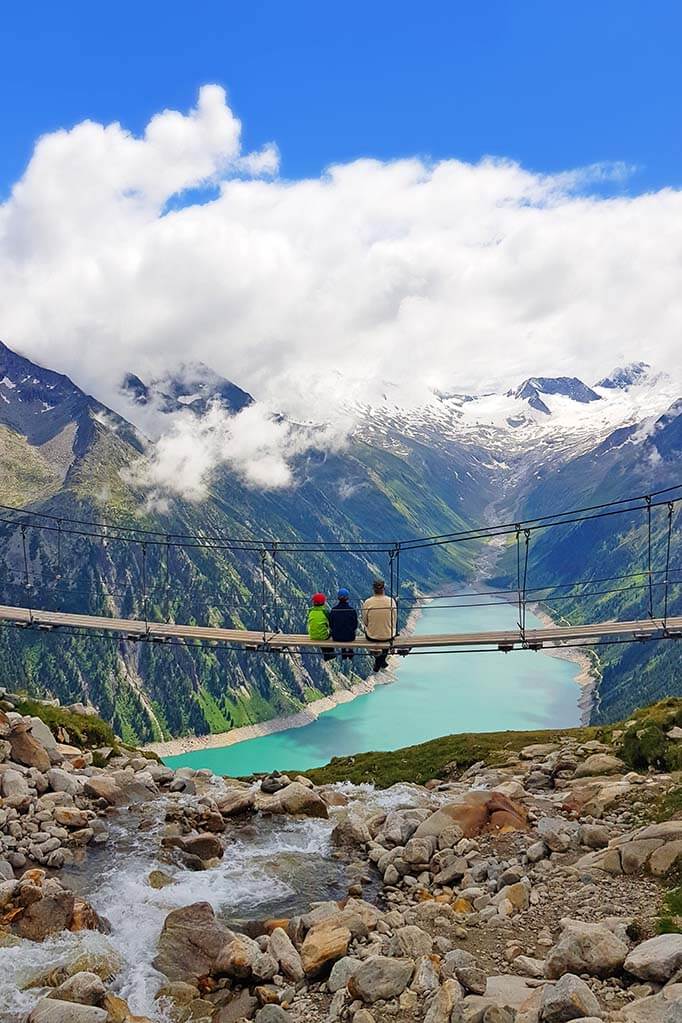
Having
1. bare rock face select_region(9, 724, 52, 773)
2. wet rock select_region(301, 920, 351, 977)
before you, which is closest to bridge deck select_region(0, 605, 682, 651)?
bare rock face select_region(9, 724, 52, 773)

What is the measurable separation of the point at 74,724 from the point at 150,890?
A: 1329 centimetres

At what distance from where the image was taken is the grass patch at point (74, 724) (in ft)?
84.5

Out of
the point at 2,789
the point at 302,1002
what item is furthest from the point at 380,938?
the point at 2,789

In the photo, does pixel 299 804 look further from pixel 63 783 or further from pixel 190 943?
pixel 190 943

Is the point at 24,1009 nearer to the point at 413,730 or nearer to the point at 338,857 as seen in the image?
the point at 338,857

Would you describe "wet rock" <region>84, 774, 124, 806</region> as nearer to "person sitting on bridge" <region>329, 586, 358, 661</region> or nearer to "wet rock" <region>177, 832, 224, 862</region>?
"wet rock" <region>177, 832, 224, 862</region>

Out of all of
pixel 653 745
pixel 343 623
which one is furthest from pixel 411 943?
pixel 653 745

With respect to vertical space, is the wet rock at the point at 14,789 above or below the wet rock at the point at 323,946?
above

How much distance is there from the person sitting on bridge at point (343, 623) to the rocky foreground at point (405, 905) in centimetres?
400

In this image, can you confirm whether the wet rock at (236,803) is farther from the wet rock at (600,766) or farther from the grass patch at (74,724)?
the wet rock at (600,766)

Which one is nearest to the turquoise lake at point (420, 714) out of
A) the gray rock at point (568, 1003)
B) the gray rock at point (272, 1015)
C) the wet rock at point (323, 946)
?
the wet rock at point (323, 946)

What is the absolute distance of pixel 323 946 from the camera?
1100cm

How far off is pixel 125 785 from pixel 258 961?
1040 centimetres

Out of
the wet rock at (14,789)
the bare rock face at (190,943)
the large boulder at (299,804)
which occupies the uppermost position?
the wet rock at (14,789)
